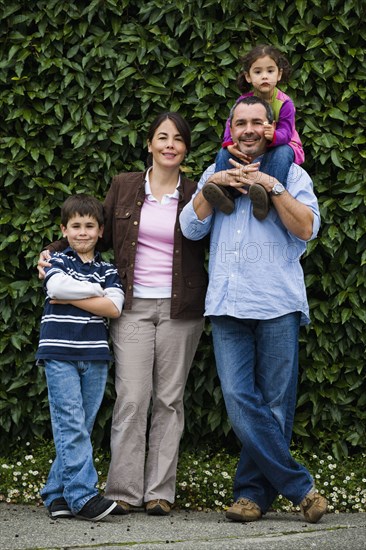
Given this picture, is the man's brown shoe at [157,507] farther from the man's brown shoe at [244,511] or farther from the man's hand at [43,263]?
the man's hand at [43,263]

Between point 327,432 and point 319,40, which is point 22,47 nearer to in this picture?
point 319,40

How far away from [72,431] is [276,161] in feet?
5.35

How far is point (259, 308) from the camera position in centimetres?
483

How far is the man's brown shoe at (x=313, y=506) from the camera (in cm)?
489

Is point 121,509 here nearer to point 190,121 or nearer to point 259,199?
point 259,199

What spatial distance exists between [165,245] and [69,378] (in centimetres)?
83

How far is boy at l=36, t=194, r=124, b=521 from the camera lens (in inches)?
195

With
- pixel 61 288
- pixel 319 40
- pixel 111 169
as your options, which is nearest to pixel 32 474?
pixel 61 288

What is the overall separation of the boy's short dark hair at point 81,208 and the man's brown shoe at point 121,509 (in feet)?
4.65

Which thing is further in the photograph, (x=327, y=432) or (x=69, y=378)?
(x=327, y=432)

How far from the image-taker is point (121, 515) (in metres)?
5.14

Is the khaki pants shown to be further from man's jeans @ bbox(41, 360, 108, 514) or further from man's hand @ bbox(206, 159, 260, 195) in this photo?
man's hand @ bbox(206, 159, 260, 195)

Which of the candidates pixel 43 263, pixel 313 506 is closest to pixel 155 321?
pixel 43 263

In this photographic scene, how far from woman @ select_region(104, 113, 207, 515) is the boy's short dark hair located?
0.46ft
